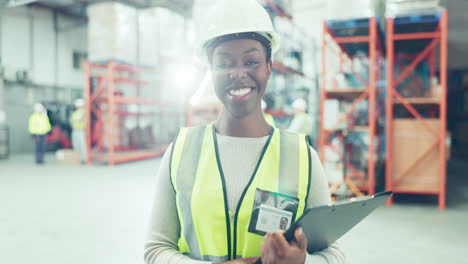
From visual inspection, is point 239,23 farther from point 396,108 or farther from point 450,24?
point 450,24

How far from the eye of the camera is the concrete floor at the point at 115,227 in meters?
3.84

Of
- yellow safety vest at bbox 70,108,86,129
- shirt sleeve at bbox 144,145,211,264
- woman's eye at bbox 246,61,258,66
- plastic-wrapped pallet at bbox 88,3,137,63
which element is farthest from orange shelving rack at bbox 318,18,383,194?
yellow safety vest at bbox 70,108,86,129

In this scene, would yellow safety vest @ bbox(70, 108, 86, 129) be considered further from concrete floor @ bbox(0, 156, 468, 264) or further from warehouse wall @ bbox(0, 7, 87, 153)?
warehouse wall @ bbox(0, 7, 87, 153)

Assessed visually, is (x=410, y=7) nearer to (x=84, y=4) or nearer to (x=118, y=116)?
(x=118, y=116)

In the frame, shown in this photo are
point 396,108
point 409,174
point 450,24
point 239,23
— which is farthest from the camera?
point 450,24

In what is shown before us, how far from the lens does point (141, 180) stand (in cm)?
844

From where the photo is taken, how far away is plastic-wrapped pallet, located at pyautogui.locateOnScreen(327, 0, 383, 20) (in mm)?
5906

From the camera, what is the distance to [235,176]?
122cm

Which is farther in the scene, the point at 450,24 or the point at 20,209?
the point at 450,24

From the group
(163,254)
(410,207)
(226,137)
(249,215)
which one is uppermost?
(226,137)

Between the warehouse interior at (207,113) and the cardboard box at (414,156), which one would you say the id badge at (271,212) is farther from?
the cardboard box at (414,156)

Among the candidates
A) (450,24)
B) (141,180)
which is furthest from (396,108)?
(141,180)

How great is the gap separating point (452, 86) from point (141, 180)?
46.5 feet

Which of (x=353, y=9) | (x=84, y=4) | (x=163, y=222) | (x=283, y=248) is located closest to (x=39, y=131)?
(x=84, y=4)
